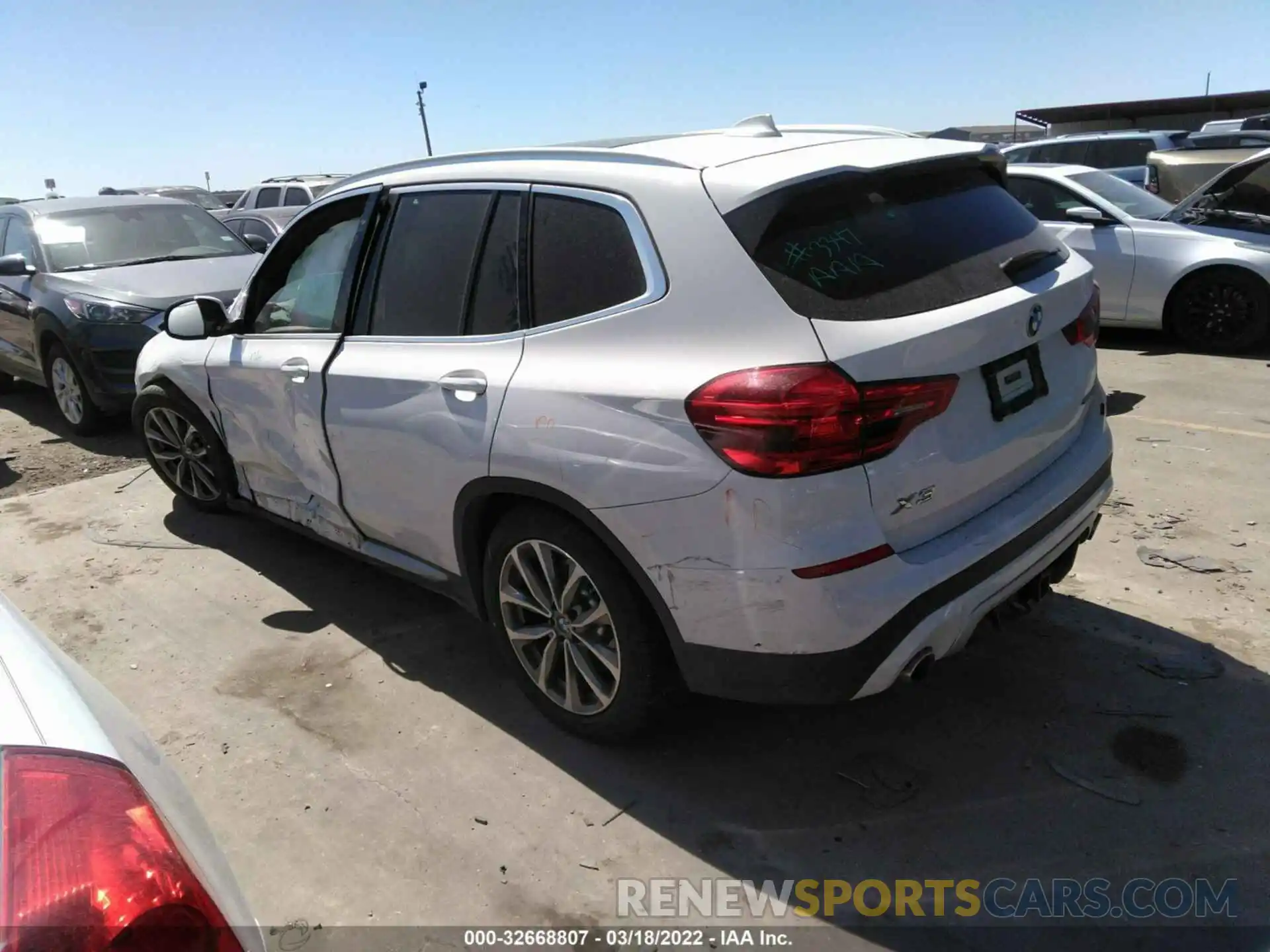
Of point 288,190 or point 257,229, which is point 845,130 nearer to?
point 257,229

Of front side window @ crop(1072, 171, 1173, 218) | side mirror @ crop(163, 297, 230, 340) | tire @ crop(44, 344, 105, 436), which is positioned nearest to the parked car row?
side mirror @ crop(163, 297, 230, 340)

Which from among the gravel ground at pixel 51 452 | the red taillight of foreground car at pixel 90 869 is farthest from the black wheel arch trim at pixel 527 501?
the gravel ground at pixel 51 452

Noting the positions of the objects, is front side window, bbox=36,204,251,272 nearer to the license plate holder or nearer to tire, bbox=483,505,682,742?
tire, bbox=483,505,682,742

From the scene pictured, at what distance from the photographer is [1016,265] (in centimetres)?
292

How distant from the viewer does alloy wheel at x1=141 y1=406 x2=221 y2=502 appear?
16.6ft

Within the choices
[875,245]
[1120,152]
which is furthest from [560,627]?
[1120,152]

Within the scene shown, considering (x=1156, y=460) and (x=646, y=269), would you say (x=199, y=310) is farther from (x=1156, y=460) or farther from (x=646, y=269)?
(x=1156, y=460)

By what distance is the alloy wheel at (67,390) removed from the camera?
7312 millimetres

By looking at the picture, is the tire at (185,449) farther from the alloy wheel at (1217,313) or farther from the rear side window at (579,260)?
the alloy wheel at (1217,313)

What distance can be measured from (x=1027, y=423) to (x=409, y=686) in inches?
94.1

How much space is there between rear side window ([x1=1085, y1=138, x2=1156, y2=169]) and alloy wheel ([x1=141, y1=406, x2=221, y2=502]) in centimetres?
1441

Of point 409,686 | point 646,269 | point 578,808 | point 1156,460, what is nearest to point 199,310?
point 409,686

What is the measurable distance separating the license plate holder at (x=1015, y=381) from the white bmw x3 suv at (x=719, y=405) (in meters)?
0.01

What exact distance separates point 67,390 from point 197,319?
3.78m
